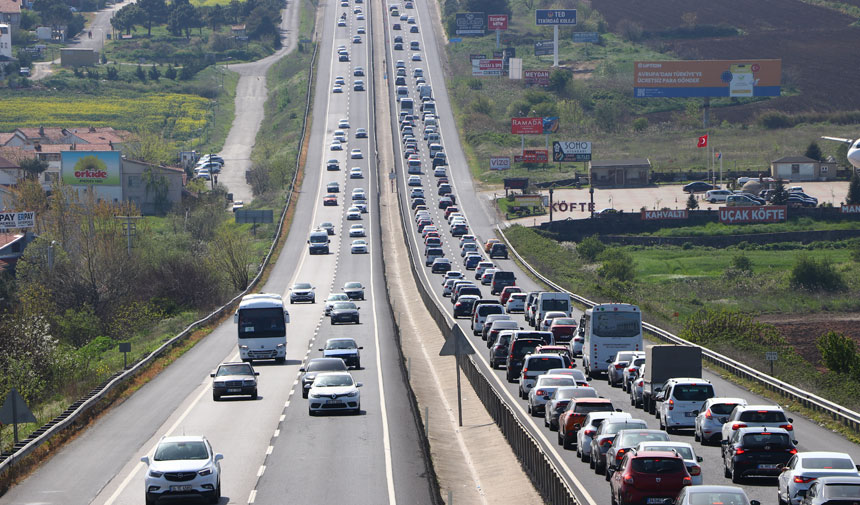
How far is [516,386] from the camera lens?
41.3m

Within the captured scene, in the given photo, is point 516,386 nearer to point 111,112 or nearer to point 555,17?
point 555,17

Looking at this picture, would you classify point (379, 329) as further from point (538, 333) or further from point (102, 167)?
point (102, 167)

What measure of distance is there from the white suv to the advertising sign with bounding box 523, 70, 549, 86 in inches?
5455

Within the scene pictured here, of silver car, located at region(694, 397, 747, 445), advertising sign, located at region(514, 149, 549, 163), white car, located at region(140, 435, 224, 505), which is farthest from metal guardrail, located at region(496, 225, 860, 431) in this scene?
advertising sign, located at region(514, 149, 549, 163)

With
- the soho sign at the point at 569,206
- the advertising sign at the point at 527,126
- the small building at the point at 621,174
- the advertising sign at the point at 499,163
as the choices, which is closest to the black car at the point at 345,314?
the soho sign at the point at 569,206

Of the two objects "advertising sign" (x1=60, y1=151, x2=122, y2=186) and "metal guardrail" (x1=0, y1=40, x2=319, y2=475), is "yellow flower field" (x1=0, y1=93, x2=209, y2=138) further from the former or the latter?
"metal guardrail" (x1=0, y1=40, x2=319, y2=475)

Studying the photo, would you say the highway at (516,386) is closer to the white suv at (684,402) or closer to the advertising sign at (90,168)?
the white suv at (684,402)

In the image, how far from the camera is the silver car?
2853 centimetres

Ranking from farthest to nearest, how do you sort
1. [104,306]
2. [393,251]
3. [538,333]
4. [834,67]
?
1. [834,67]
2. [393,251]
3. [104,306]
4. [538,333]

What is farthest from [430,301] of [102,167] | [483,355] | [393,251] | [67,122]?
[67,122]

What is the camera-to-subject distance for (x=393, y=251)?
95875 mm

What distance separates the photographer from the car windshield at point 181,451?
23391 millimetres

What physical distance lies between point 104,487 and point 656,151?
12103 cm

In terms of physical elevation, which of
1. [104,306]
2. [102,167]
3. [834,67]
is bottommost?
[104,306]
